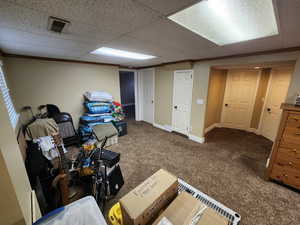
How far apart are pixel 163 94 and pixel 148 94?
0.79 m

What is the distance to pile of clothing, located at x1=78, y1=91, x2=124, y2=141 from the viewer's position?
10.5 feet

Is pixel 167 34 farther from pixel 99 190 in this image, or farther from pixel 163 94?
pixel 163 94

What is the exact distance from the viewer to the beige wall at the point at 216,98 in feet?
12.6

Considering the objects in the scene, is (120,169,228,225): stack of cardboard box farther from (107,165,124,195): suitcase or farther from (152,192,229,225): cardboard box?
(107,165,124,195): suitcase

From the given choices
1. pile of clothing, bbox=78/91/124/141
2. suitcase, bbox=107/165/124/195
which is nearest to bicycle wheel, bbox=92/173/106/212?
suitcase, bbox=107/165/124/195

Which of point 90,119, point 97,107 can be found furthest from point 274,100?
point 90,119

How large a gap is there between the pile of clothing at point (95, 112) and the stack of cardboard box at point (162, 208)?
2.47 m

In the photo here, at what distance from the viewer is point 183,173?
226 centimetres

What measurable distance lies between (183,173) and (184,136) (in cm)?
169

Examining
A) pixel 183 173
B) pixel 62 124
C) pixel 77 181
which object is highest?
pixel 62 124

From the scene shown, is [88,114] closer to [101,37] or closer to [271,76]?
[101,37]

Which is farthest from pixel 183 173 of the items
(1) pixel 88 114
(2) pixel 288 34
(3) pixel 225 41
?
(1) pixel 88 114

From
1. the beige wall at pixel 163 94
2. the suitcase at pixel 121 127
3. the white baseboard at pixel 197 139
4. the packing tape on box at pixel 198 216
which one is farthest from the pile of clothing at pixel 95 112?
the packing tape on box at pixel 198 216

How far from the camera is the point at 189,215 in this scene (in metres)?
0.89
